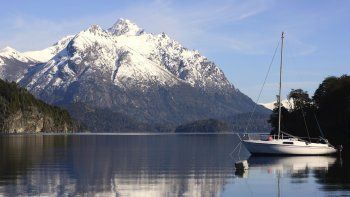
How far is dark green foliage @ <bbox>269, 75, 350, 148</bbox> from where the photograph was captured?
141875 mm

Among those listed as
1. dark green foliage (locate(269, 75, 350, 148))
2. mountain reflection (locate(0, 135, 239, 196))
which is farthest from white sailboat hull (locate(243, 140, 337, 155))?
mountain reflection (locate(0, 135, 239, 196))

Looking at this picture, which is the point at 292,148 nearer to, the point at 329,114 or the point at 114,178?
the point at 329,114

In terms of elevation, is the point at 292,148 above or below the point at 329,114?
below

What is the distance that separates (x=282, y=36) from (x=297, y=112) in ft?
191

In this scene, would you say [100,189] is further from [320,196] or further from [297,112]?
[297,112]

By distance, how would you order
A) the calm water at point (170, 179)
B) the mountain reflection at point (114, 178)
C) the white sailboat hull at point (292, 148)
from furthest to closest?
the white sailboat hull at point (292, 148)
the mountain reflection at point (114, 178)
the calm water at point (170, 179)

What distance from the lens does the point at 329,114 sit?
495 ft

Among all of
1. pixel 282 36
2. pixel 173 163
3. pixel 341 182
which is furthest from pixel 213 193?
pixel 282 36

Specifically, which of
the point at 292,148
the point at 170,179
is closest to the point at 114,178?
the point at 170,179

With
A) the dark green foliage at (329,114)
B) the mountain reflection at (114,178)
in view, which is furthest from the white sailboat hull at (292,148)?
the mountain reflection at (114,178)

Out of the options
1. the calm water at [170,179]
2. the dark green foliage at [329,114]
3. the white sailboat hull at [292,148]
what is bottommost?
the calm water at [170,179]

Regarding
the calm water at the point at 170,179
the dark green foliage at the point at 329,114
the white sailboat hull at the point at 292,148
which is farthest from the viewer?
the dark green foliage at the point at 329,114

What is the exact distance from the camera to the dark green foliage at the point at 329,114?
142 meters

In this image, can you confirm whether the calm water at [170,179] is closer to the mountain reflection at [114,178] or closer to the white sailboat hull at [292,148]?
the mountain reflection at [114,178]
